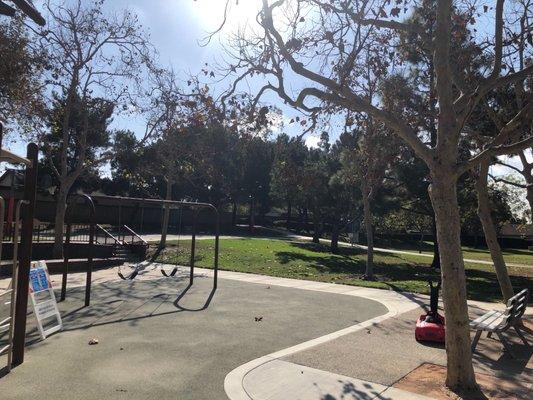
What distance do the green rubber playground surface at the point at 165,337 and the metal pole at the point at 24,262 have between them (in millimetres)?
271

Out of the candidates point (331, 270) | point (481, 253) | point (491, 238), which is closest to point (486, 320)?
point (491, 238)

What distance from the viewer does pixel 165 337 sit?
7387 millimetres

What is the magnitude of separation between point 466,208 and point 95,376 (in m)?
24.2

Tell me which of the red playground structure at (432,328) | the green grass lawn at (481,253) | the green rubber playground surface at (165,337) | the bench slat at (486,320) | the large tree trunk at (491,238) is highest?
the large tree trunk at (491,238)

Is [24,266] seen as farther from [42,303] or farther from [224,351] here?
[224,351]

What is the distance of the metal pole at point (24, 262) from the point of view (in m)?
5.82

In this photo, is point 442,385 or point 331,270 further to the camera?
point 331,270

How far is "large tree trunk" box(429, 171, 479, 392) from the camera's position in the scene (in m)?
5.33

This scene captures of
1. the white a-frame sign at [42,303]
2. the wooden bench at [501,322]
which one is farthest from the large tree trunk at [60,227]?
the wooden bench at [501,322]

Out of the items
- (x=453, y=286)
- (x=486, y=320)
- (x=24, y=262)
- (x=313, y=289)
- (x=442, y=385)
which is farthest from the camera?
(x=313, y=289)

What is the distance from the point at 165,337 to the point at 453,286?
415 centimetres

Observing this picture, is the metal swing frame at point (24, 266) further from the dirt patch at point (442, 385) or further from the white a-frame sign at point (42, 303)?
the dirt patch at point (442, 385)

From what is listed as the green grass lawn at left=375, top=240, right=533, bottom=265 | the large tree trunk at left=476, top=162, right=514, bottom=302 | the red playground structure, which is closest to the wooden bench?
the red playground structure

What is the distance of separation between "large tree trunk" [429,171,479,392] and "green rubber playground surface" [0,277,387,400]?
2466 millimetres
